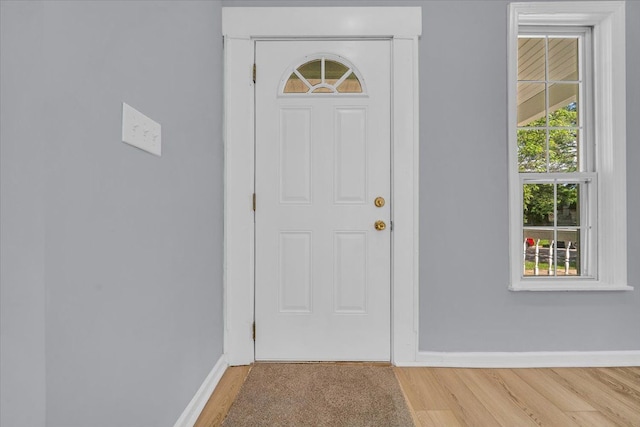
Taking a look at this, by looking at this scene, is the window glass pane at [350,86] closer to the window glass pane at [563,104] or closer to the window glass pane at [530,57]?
the window glass pane at [530,57]

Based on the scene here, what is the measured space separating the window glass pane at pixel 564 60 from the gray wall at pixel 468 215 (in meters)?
0.42

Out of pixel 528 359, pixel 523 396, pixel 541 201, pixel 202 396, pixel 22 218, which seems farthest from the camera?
pixel 541 201

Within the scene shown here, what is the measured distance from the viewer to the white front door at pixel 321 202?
2.21 meters

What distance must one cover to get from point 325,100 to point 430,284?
1274mm

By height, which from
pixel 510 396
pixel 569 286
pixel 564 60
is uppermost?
pixel 564 60

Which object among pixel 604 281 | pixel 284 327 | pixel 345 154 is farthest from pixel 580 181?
pixel 284 327

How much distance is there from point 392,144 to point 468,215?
621mm

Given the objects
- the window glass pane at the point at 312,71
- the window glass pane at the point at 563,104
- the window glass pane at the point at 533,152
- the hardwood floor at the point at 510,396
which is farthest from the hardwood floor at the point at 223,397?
the window glass pane at the point at 563,104

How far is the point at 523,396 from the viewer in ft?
6.01

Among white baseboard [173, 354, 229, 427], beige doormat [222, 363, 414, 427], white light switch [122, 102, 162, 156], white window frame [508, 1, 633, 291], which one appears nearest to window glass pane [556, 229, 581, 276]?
white window frame [508, 1, 633, 291]

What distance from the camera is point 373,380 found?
1.98 m

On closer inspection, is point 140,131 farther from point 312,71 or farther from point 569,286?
point 569,286


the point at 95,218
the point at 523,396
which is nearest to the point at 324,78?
the point at 95,218

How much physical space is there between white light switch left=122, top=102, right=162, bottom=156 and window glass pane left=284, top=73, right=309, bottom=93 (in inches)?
43.3
